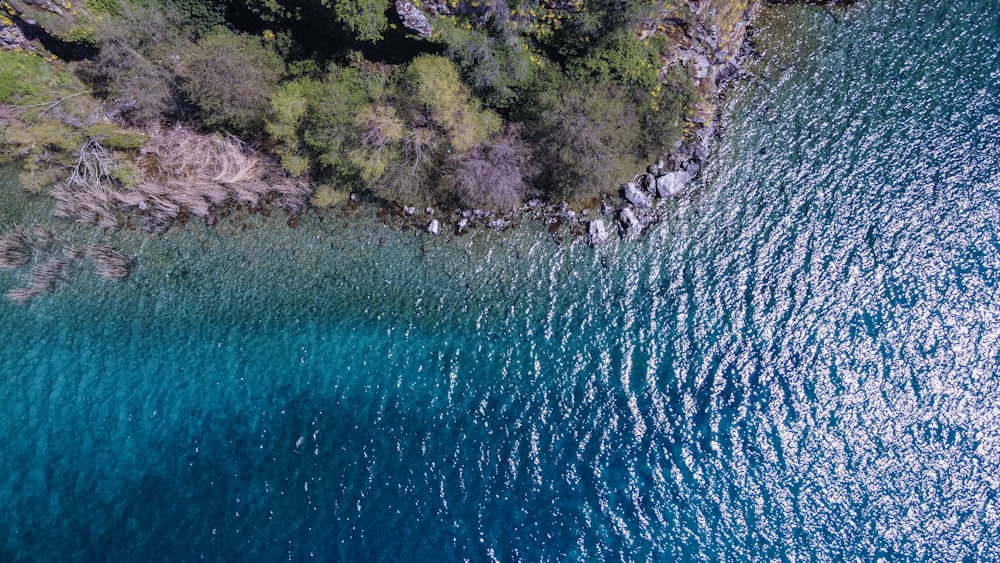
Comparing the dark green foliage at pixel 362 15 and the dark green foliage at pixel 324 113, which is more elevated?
the dark green foliage at pixel 362 15

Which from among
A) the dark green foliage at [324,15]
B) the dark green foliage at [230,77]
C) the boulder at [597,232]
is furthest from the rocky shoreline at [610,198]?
the dark green foliage at [324,15]

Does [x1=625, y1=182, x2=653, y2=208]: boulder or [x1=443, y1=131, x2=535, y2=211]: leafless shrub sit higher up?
[x1=625, y1=182, x2=653, y2=208]: boulder

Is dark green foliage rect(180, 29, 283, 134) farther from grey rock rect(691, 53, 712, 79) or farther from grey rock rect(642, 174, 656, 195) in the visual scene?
grey rock rect(691, 53, 712, 79)

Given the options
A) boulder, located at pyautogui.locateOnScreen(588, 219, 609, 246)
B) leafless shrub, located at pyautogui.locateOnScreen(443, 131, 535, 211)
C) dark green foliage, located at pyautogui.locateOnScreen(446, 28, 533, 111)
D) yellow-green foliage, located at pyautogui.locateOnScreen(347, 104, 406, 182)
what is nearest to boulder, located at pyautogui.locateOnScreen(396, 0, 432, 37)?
dark green foliage, located at pyautogui.locateOnScreen(446, 28, 533, 111)

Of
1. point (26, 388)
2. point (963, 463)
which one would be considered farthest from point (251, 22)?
point (963, 463)

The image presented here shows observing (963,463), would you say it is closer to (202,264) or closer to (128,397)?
(202,264)

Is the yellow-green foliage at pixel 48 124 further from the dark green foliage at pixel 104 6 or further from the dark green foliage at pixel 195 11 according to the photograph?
the dark green foliage at pixel 195 11
